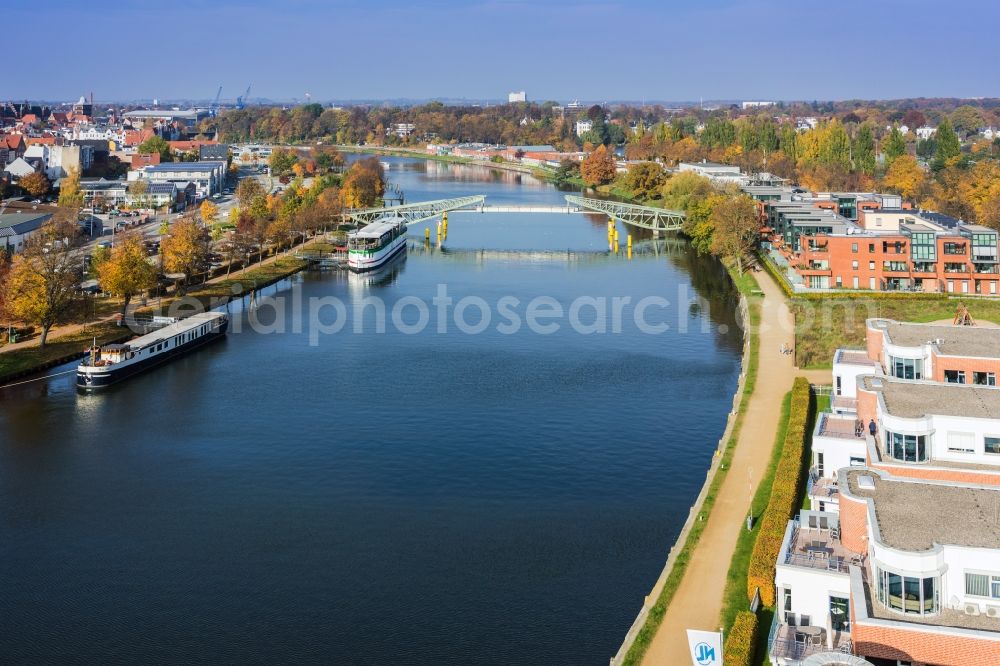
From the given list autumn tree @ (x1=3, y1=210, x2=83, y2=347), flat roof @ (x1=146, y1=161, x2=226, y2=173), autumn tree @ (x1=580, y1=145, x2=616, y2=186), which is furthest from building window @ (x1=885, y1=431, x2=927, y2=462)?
autumn tree @ (x1=580, y1=145, x2=616, y2=186)

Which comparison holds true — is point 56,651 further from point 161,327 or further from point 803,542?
point 161,327

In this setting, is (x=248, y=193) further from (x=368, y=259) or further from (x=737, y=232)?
(x=737, y=232)

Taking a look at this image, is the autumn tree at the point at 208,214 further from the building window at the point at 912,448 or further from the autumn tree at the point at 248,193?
the building window at the point at 912,448

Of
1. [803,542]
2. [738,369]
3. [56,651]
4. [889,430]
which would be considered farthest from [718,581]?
[738,369]

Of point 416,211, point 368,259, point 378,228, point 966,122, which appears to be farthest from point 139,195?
point 966,122

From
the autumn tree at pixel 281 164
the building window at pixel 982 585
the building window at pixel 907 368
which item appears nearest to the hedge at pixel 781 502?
the building window at pixel 907 368

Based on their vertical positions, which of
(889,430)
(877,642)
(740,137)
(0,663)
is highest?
(740,137)

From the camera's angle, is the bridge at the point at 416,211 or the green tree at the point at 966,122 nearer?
the bridge at the point at 416,211
